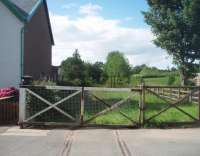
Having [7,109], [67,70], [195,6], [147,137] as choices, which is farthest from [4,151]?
[67,70]

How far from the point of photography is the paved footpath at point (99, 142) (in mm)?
10242

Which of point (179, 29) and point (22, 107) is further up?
point (179, 29)

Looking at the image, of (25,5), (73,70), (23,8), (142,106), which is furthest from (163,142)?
(73,70)

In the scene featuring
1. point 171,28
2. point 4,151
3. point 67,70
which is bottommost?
point 4,151

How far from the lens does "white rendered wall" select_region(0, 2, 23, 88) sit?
72.8 ft

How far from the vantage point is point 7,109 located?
612 inches

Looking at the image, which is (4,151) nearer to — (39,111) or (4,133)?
(4,133)

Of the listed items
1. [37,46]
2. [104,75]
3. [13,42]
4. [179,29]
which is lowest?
[104,75]

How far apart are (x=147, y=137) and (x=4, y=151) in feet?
13.7

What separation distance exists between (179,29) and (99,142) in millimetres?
23123

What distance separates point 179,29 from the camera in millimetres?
33500

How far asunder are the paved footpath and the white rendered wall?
8.29 meters

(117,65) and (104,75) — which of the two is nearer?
(104,75)

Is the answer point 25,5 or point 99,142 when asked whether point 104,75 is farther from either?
point 99,142
